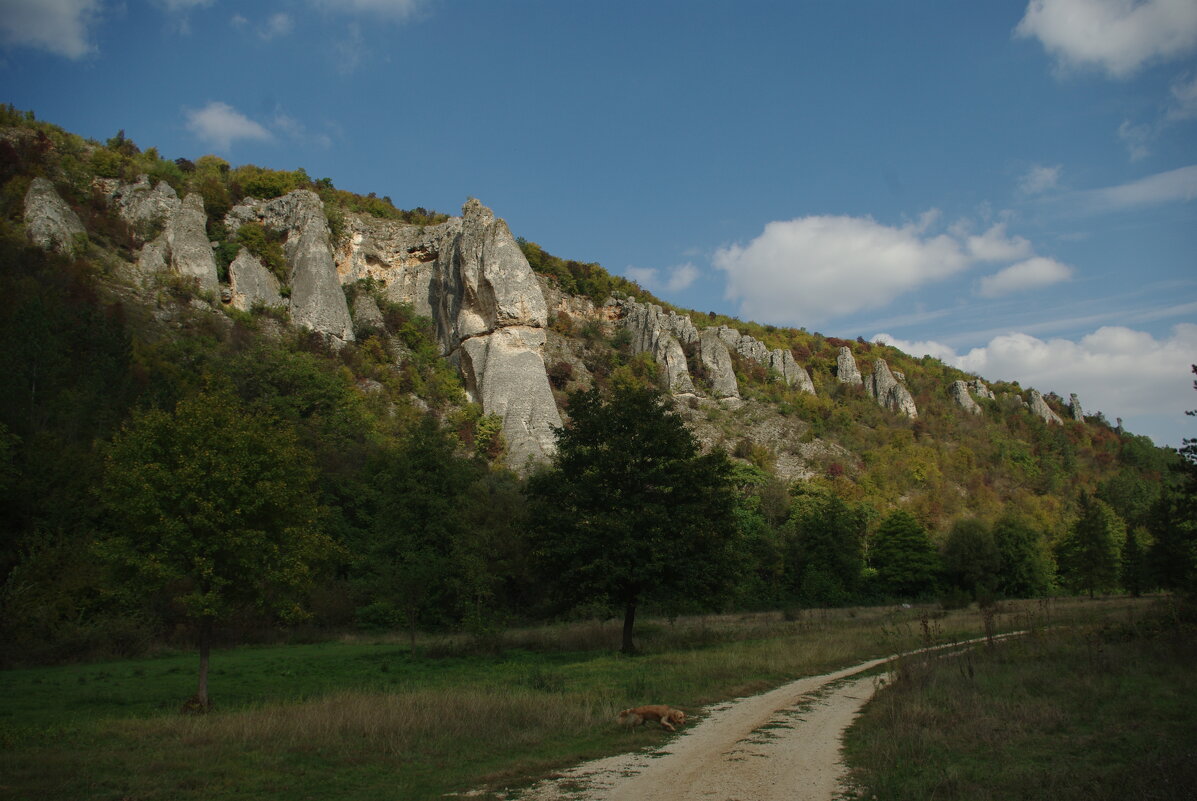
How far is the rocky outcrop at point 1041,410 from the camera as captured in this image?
131375mm

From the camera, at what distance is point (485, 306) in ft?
222

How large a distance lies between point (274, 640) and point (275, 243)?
171 ft

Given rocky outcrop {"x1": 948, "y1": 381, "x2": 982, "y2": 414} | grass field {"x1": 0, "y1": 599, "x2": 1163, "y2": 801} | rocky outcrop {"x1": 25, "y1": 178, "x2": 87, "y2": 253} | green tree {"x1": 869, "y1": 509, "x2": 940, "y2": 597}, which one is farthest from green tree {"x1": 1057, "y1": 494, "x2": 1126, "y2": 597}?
rocky outcrop {"x1": 25, "y1": 178, "x2": 87, "y2": 253}

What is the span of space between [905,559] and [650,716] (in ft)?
171

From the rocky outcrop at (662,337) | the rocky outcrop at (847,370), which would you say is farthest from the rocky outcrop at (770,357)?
the rocky outcrop at (662,337)

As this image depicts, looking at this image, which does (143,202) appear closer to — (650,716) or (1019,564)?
(650,716)

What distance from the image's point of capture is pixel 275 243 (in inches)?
2808

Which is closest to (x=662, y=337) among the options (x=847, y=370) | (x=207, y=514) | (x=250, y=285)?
(x=250, y=285)

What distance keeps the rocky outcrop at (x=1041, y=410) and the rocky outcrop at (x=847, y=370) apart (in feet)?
119

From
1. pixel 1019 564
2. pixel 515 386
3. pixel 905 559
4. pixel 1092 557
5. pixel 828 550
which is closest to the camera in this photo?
pixel 1092 557

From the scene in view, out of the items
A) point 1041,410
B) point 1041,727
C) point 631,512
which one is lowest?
point 1041,727

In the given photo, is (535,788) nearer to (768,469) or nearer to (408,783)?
(408,783)

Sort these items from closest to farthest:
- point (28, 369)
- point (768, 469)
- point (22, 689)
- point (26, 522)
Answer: point (22, 689)
point (26, 522)
point (28, 369)
point (768, 469)

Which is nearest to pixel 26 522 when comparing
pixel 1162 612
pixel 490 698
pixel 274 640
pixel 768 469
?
pixel 274 640
